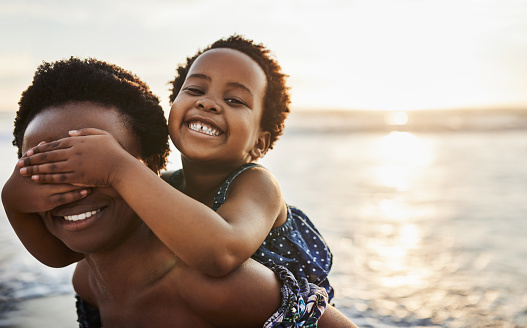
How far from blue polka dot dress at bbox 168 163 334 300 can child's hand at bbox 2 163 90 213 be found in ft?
2.36

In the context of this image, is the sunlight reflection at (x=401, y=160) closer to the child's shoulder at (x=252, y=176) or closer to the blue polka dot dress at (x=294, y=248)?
the blue polka dot dress at (x=294, y=248)

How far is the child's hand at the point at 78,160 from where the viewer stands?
1919 millimetres

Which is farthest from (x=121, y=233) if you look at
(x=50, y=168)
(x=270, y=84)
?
(x=270, y=84)

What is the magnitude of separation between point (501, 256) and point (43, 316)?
378 centimetres

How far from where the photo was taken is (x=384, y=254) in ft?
16.1

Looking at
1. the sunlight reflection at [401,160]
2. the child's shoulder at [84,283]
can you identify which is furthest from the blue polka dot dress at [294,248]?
the sunlight reflection at [401,160]

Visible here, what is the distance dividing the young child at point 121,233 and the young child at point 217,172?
0.34 feet

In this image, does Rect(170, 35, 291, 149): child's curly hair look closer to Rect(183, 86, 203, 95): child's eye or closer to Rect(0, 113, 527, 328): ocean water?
Rect(183, 86, 203, 95): child's eye

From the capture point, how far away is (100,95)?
88.7 inches

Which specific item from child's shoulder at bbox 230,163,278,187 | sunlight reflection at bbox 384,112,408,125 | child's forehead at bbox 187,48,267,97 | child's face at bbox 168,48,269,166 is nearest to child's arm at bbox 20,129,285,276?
child's shoulder at bbox 230,163,278,187

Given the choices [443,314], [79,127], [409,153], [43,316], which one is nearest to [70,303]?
[43,316]

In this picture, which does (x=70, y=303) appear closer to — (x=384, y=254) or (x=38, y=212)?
(x=38, y=212)

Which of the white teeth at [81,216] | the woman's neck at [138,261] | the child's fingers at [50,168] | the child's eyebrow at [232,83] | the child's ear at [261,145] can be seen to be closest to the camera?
the child's fingers at [50,168]

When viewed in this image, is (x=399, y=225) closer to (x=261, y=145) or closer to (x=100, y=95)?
(x=261, y=145)
